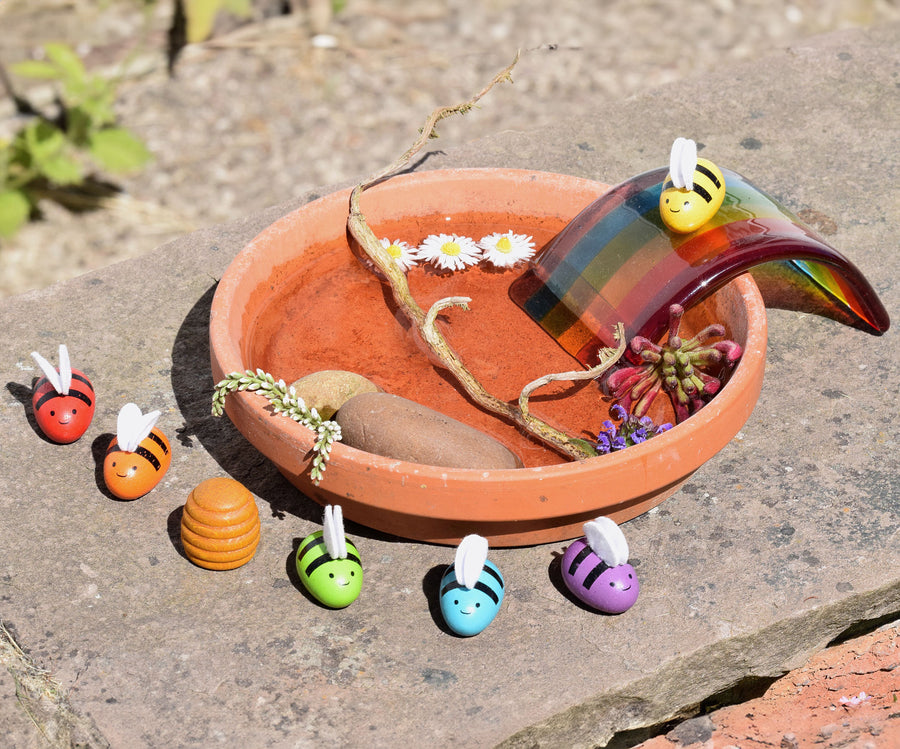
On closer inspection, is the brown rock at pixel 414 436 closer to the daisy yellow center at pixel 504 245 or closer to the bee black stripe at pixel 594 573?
the bee black stripe at pixel 594 573

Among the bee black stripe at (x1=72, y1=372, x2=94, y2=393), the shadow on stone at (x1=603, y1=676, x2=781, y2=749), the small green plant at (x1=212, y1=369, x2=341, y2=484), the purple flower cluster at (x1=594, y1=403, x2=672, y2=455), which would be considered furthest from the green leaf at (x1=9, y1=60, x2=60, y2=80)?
the shadow on stone at (x1=603, y1=676, x2=781, y2=749)

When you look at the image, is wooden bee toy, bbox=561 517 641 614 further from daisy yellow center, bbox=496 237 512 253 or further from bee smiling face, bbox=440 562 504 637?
daisy yellow center, bbox=496 237 512 253

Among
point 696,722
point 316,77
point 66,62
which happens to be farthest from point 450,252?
point 316,77

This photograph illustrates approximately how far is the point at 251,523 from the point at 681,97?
263cm

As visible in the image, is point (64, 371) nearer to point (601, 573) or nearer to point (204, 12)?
point (601, 573)

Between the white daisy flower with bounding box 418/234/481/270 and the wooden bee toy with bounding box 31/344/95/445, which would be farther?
the white daisy flower with bounding box 418/234/481/270

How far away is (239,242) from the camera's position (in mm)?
3551

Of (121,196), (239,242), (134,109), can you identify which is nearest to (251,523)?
(239,242)

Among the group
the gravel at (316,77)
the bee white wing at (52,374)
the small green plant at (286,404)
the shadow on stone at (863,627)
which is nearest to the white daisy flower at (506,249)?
the small green plant at (286,404)

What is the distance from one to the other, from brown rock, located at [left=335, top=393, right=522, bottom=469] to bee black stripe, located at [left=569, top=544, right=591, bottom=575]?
25 cm

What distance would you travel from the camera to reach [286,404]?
2.47 metres

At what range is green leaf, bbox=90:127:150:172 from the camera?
483 centimetres

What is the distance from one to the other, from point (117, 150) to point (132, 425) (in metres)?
2.64

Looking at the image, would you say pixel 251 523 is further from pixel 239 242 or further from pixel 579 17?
pixel 579 17
